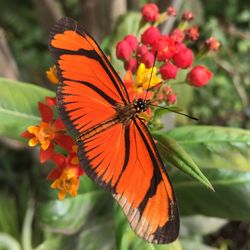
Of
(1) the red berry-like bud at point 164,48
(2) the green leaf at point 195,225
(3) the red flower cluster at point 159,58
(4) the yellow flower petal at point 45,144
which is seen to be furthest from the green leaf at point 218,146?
(2) the green leaf at point 195,225

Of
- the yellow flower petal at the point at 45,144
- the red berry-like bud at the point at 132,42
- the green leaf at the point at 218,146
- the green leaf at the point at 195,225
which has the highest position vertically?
the red berry-like bud at the point at 132,42

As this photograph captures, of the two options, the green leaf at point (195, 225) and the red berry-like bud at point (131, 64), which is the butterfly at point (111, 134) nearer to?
the red berry-like bud at point (131, 64)

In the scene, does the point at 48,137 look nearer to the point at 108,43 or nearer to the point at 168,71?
the point at 168,71

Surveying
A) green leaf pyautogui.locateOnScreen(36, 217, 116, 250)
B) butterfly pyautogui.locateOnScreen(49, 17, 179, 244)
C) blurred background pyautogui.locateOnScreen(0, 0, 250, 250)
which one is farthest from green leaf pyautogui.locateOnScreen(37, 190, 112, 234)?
butterfly pyautogui.locateOnScreen(49, 17, 179, 244)

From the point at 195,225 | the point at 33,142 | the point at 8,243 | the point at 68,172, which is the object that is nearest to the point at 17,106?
the point at 33,142

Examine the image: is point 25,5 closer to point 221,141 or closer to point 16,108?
point 16,108

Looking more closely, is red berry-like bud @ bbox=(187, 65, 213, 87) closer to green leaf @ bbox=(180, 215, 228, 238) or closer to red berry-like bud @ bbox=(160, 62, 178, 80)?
red berry-like bud @ bbox=(160, 62, 178, 80)
